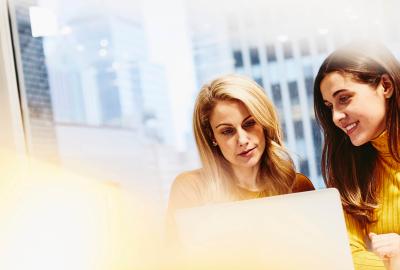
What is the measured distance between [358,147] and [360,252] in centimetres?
38

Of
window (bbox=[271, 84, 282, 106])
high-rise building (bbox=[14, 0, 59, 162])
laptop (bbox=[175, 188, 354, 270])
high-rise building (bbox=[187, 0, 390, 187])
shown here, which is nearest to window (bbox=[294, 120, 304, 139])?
high-rise building (bbox=[187, 0, 390, 187])

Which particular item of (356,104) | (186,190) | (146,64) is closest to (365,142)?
(356,104)

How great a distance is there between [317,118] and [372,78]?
243 millimetres

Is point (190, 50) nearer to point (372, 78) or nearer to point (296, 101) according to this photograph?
point (296, 101)

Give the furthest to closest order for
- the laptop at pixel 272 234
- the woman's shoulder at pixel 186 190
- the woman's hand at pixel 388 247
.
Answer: the woman's shoulder at pixel 186 190 → the woman's hand at pixel 388 247 → the laptop at pixel 272 234

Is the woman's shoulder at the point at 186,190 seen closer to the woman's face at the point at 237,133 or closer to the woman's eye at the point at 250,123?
the woman's face at the point at 237,133

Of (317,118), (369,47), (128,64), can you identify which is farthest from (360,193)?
(128,64)

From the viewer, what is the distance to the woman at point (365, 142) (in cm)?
213

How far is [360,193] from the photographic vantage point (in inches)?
86.6

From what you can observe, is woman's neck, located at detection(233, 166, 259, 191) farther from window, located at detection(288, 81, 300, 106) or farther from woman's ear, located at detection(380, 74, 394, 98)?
woman's ear, located at detection(380, 74, 394, 98)

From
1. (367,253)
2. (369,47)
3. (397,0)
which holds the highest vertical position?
(397,0)

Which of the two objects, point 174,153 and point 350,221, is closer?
point 350,221

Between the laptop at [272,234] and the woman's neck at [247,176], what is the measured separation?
1.28 ft

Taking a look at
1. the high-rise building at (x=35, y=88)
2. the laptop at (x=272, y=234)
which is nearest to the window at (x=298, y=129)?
the laptop at (x=272, y=234)
